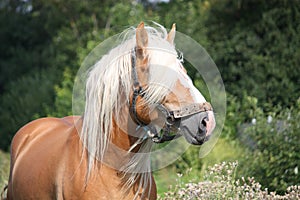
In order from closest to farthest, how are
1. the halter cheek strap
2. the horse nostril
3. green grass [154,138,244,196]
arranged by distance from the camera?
1. the horse nostril
2. the halter cheek strap
3. green grass [154,138,244,196]

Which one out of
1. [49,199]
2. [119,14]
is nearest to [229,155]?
[49,199]

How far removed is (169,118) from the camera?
10.6 ft

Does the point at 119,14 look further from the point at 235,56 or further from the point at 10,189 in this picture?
the point at 10,189

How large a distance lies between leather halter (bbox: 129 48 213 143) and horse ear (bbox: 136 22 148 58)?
0.13 ft

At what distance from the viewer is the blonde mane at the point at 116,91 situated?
325 cm

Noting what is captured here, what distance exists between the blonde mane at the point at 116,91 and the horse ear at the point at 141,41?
1.3 inches

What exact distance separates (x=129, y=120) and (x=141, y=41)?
1.56ft

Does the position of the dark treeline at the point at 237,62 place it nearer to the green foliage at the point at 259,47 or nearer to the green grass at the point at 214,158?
the green foliage at the point at 259,47

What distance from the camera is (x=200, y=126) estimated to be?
10.4ft

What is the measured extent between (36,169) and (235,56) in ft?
24.2

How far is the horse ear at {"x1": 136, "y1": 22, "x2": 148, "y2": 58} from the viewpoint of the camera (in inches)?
128

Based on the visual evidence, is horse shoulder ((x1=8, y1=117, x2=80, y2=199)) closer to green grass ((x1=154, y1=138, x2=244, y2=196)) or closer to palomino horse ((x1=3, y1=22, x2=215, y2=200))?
palomino horse ((x1=3, y1=22, x2=215, y2=200))

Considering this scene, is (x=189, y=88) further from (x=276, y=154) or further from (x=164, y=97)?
(x=276, y=154)

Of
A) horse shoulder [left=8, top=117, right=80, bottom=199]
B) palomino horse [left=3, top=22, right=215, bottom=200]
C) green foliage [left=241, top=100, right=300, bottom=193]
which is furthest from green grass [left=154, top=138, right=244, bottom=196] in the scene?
palomino horse [left=3, top=22, right=215, bottom=200]
